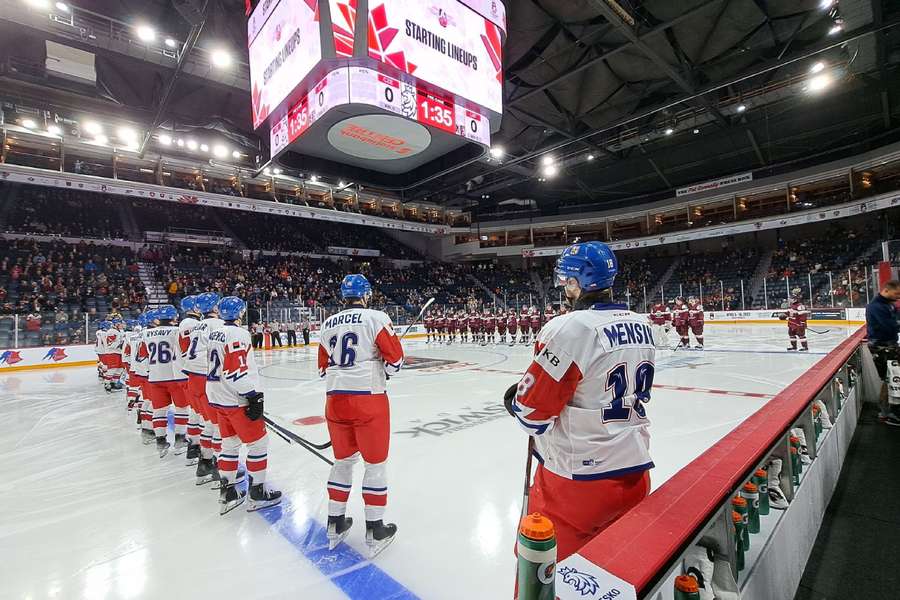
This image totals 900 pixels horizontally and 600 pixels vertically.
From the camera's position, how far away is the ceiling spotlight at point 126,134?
16641 millimetres

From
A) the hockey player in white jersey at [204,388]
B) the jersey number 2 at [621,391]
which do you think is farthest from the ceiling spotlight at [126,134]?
the jersey number 2 at [621,391]

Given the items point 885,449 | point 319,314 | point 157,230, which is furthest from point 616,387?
point 157,230

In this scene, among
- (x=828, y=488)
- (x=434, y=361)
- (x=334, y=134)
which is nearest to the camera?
(x=828, y=488)

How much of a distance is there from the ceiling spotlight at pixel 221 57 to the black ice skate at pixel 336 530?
1303 cm

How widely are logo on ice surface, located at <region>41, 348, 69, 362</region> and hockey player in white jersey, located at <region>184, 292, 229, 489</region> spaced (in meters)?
13.0

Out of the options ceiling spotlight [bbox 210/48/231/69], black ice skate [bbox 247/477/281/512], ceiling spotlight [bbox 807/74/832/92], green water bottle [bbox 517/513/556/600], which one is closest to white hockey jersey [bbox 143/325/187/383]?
black ice skate [bbox 247/477/281/512]

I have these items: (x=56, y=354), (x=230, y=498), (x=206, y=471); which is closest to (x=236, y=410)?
(x=230, y=498)

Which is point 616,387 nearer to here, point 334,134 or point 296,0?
point 296,0

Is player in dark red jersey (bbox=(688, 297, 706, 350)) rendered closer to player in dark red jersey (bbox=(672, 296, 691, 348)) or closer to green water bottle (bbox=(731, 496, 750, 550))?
player in dark red jersey (bbox=(672, 296, 691, 348))

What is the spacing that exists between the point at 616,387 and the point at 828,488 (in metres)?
2.61

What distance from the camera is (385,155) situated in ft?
36.9

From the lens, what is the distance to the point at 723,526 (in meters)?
1.45

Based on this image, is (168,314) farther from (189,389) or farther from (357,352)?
(357,352)

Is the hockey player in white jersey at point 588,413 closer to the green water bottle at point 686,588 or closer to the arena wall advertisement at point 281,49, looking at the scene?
the green water bottle at point 686,588
